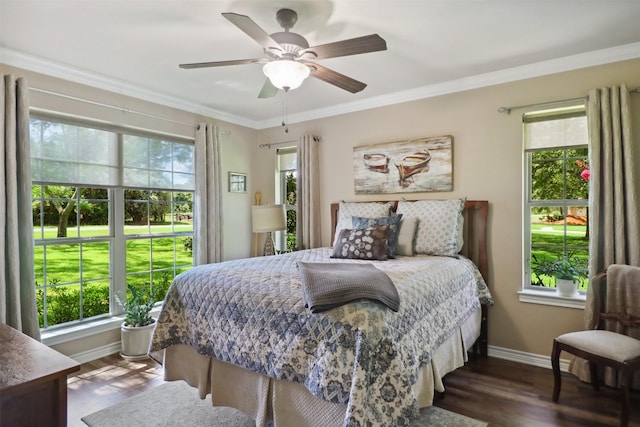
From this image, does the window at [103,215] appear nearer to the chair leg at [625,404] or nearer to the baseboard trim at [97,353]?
the baseboard trim at [97,353]

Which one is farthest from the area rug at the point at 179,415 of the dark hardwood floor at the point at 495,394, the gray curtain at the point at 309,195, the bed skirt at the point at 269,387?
the gray curtain at the point at 309,195

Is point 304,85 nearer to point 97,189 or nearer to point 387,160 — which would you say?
point 387,160

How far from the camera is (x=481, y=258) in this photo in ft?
10.9

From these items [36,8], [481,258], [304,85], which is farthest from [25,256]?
[481,258]

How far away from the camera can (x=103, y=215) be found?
11.5 feet

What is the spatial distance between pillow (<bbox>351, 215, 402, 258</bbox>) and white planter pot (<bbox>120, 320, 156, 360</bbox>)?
2.20 meters

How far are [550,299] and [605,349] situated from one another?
0.83 m

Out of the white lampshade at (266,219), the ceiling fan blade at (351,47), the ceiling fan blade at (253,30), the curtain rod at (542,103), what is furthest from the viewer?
the white lampshade at (266,219)

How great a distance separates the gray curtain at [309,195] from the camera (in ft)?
14.2

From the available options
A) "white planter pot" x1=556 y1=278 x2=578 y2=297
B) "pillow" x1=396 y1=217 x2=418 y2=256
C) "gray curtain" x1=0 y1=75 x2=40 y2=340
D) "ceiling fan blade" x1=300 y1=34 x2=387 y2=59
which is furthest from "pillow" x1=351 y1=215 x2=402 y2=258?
"gray curtain" x1=0 y1=75 x2=40 y2=340

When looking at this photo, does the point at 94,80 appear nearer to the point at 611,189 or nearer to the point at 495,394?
the point at 495,394

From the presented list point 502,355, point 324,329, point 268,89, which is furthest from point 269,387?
point 502,355

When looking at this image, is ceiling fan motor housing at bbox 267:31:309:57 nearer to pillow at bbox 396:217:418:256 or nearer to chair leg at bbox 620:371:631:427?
pillow at bbox 396:217:418:256

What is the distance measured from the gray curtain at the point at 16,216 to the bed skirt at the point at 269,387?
1299mm
